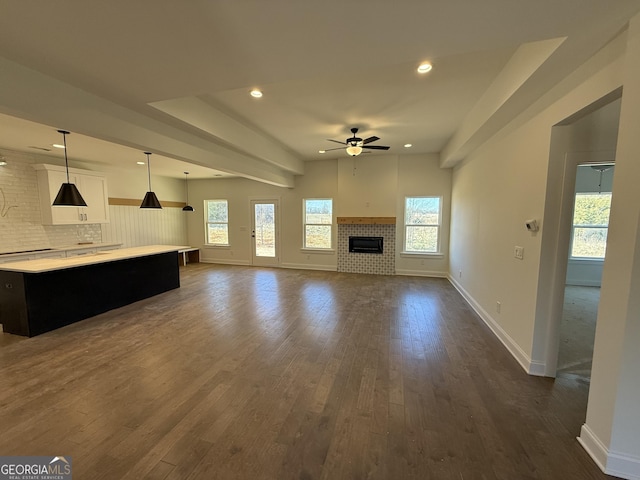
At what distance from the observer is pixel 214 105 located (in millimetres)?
3406

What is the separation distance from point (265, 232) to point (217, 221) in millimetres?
1801

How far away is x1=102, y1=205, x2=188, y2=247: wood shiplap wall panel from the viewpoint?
21.8ft

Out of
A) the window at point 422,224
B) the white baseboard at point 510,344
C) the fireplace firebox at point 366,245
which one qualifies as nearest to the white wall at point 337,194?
the window at point 422,224

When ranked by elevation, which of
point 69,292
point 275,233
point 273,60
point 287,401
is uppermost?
point 273,60

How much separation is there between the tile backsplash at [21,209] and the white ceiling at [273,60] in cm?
164

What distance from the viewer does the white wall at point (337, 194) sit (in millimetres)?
6395

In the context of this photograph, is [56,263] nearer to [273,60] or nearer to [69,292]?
[69,292]

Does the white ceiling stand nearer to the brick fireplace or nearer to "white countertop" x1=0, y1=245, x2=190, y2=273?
"white countertop" x1=0, y1=245, x2=190, y2=273

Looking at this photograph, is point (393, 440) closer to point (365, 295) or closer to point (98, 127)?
point (365, 295)

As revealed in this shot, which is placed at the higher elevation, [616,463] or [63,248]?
[63,248]

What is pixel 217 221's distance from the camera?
851 cm

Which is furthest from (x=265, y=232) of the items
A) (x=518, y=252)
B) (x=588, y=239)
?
(x=588, y=239)

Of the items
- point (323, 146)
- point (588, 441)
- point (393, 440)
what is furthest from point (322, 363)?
point (323, 146)

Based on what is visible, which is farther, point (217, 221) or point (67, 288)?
point (217, 221)
